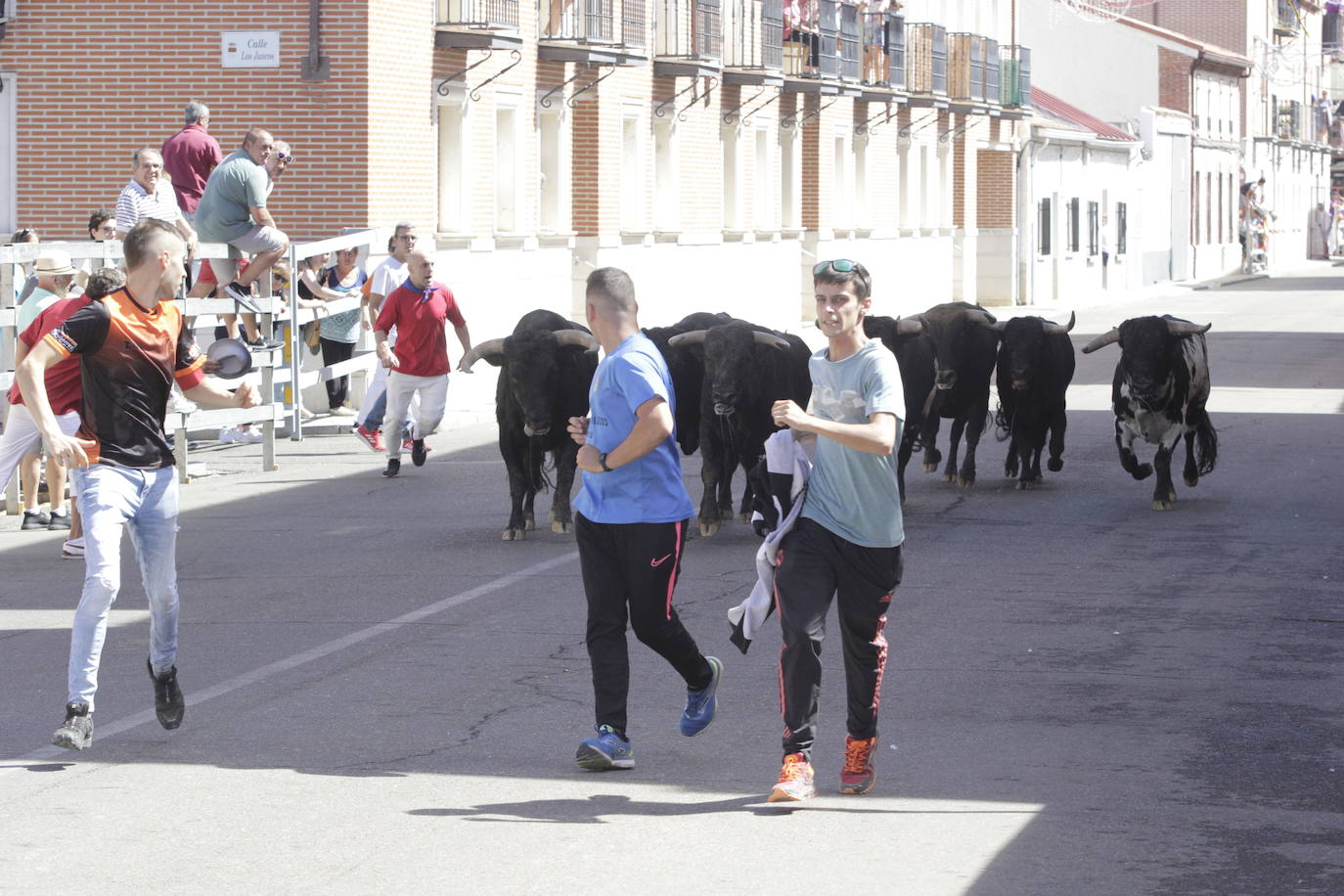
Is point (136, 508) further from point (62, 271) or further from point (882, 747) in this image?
point (62, 271)

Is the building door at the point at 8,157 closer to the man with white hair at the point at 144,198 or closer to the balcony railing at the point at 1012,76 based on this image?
the man with white hair at the point at 144,198

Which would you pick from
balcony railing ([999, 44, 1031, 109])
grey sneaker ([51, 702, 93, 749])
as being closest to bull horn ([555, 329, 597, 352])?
grey sneaker ([51, 702, 93, 749])

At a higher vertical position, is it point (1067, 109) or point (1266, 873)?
point (1067, 109)

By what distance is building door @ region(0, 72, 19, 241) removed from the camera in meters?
25.0

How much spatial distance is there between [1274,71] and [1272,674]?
85.3 metres

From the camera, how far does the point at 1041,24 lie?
69.4m

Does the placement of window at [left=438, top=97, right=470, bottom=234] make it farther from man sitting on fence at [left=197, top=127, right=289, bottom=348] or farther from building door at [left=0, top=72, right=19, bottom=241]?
man sitting on fence at [left=197, top=127, right=289, bottom=348]

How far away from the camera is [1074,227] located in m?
56.2

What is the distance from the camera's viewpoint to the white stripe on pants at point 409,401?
55.4 ft

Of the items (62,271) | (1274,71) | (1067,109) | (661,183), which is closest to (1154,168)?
(1067,109)

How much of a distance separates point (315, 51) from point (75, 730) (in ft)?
55.2

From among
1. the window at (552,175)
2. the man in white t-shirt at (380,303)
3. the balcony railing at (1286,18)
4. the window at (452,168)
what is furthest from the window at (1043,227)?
the balcony railing at (1286,18)

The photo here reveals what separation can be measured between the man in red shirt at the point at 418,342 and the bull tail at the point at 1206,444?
17.6 feet

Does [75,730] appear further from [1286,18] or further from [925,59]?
[1286,18]
